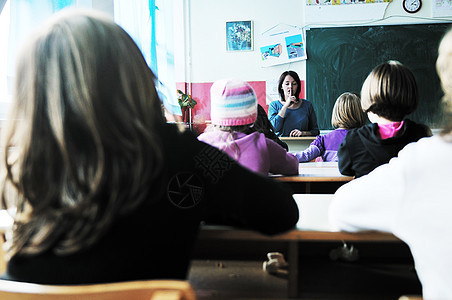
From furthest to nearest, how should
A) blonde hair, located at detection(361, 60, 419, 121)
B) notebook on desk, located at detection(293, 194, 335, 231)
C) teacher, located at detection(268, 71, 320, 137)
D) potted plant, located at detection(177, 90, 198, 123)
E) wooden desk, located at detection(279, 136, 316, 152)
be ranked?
potted plant, located at detection(177, 90, 198, 123)
teacher, located at detection(268, 71, 320, 137)
wooden desk, located at detection(279, 136, 316, 152)
blonde hair, located at detection(361, 60, 419, 121)
notebook on desk, located at detection(293, 194, 335, 231)

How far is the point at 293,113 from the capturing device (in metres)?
4.48

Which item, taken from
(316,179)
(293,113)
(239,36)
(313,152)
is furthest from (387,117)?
(239,36)

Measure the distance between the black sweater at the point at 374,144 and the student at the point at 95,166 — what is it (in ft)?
3.24

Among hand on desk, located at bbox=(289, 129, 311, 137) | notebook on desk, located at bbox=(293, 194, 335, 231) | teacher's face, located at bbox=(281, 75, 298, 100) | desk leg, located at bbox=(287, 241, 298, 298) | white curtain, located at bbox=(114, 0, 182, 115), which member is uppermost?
white curtain, located at bbox=(114, 0, 182, 115)

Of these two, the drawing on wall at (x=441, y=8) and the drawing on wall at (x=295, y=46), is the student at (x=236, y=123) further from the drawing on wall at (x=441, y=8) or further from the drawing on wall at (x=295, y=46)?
the drawing on wall at (x=441, y=8)

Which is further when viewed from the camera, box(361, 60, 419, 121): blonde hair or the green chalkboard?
the green chalkboard

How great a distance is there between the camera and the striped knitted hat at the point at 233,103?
1.64 meters

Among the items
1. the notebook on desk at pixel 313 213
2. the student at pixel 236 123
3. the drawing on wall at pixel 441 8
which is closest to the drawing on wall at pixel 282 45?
the drawing on wall at pixel 441 8

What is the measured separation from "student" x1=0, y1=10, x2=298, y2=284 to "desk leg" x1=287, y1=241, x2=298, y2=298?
0.28m

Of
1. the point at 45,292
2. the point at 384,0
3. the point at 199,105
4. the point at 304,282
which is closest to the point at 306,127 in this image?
the point at 199,105

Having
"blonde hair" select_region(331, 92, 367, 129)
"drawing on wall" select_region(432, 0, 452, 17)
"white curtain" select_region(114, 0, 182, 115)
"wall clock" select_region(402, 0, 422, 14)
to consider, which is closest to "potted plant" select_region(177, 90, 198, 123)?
"white curtain" select_region(114, 0, 182, 115)

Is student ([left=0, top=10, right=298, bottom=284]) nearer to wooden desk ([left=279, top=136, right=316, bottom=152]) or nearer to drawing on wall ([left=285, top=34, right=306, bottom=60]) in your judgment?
wooden desk ([left=279, top=136, right=316, bottom=152])

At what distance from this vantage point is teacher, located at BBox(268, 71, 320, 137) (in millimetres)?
4422

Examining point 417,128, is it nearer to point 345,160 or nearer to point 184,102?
point 345,160
